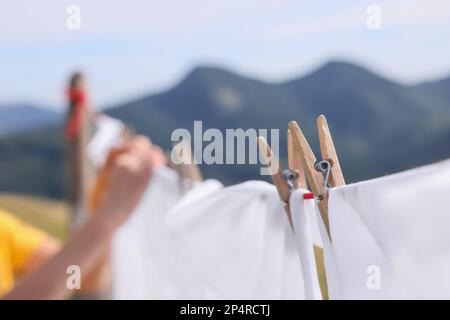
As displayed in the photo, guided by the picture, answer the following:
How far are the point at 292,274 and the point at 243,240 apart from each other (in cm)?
11

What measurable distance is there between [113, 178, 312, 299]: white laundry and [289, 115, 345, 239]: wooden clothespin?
0.11 metres

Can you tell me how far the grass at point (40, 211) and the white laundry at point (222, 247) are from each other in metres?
7.15

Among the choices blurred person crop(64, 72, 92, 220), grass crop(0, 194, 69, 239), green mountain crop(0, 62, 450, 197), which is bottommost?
blurred person crop(64, 72, 92, 220)

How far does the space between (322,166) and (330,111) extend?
12713 mm

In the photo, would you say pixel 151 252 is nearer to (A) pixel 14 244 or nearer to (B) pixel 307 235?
(A) pixel 14 244

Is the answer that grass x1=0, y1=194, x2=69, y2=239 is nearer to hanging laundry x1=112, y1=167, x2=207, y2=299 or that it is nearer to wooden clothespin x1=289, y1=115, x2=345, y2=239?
hanging laundry x1=112, y1=167, x2=207, y2=299

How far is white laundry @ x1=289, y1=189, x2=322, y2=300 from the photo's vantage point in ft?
2.12

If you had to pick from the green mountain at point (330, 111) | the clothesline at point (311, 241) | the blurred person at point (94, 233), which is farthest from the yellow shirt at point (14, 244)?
the green mountain at point (330, 111)

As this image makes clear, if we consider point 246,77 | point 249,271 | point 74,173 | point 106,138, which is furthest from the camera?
point 246,77

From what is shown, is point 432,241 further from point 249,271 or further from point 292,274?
point 249,271

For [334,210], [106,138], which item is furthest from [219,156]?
[106,138]

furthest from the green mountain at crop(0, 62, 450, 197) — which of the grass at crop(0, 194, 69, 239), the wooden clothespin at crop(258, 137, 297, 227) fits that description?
the wooden clothespin at crop(258, 137, 297, 227)

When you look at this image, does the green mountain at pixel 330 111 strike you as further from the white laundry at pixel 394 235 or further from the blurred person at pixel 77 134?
the white laundry at pixel 394 235

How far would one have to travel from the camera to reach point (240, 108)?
13.2m
